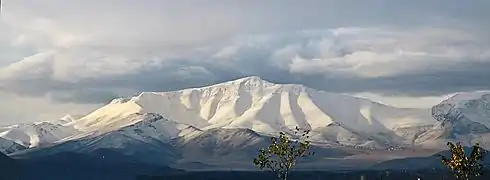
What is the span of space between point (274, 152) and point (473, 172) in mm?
31531

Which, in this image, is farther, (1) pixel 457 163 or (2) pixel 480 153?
(2) pixel 480 153

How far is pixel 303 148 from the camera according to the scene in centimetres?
12888

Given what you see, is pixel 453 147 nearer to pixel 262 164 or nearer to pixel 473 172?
pixel 473 172

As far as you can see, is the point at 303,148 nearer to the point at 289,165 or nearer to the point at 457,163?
the point at 289,165

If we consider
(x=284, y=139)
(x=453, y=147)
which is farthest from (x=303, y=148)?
(x=453, y=147)

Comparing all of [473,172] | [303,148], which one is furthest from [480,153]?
[303,148]

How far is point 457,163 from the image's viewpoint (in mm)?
126250

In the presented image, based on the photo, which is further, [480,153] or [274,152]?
[480,153]

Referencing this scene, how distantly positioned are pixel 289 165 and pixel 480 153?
32.8 m

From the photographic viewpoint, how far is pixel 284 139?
12838 centimetres

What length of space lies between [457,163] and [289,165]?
2486cm

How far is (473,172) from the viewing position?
132500mm

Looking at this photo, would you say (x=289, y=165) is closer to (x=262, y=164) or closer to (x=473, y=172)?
(x=262, y=164)

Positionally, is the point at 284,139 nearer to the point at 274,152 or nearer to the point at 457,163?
the point at 274,152
